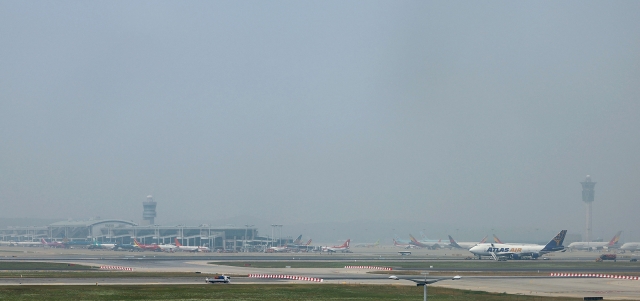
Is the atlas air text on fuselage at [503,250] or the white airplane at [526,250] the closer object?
the white airplane at [526,250]

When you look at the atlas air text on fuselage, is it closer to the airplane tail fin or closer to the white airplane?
the white airplane

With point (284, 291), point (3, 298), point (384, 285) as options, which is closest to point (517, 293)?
point (384, 285)

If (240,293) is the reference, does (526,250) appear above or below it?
below

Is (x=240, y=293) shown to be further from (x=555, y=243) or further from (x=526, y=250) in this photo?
(x=555, y=243)

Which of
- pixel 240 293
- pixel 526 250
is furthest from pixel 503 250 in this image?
pixel 240 293

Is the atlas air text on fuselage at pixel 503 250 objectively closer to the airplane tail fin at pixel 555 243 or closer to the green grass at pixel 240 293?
the airplane tail fin at pixel 555 243

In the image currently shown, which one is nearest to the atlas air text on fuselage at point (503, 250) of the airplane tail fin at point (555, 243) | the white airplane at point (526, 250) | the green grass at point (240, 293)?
the white airplane at point (526, 250)

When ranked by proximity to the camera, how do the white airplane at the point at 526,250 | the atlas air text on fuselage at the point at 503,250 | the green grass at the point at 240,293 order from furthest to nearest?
1. the atlas air text on fuselage at the point at 503,250
2. the white airplane at the point at 526,250
3. the green grass at the point at 240,293

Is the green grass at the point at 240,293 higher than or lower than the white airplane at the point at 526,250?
higher

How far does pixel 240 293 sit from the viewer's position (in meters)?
64.2

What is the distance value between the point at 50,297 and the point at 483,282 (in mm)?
47765

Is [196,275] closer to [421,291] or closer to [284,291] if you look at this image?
[284,291]

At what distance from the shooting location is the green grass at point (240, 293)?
5909cm

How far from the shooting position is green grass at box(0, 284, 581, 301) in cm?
5909
